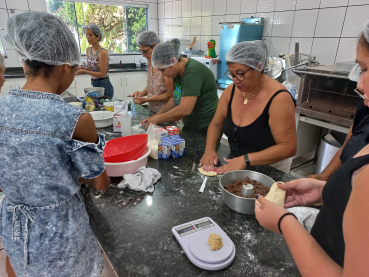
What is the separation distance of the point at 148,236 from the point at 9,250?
1.68ft

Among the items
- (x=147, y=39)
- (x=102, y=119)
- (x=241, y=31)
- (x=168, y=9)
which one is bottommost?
(x=102, y=119)

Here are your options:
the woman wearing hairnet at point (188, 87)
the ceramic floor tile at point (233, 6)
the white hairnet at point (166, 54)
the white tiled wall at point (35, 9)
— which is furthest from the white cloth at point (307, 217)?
the white tiled wall at point (35, 9)

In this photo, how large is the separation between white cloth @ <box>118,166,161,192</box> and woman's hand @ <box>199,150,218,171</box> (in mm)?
287

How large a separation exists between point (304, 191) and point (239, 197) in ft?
0.84

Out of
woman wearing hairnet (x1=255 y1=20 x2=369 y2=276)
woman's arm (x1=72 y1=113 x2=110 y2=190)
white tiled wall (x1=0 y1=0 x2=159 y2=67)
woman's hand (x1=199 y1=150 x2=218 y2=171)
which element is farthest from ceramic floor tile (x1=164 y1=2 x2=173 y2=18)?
woman wearing hairnet (x1=255 y1=20 x2=369 y2=276)

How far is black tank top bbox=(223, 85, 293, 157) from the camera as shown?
1419mm

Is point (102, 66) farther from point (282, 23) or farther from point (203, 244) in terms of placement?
point (203, 244)

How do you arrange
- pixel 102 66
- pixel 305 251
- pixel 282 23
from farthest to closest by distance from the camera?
pixel 102 66 → pixel 282 23 → pixel 305 251

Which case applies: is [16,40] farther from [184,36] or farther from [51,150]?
[184,36]

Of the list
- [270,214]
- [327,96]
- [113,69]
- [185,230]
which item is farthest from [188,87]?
[113,69]

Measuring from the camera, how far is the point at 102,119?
1970mm

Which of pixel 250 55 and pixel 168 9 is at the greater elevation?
pixel 168 9

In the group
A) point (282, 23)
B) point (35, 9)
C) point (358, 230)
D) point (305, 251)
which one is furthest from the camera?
point (35, 9)

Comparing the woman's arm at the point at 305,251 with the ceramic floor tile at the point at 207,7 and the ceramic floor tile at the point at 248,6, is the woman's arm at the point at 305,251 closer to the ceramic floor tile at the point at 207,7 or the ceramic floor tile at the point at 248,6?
the ceramic floor tile at the point at 248,6
